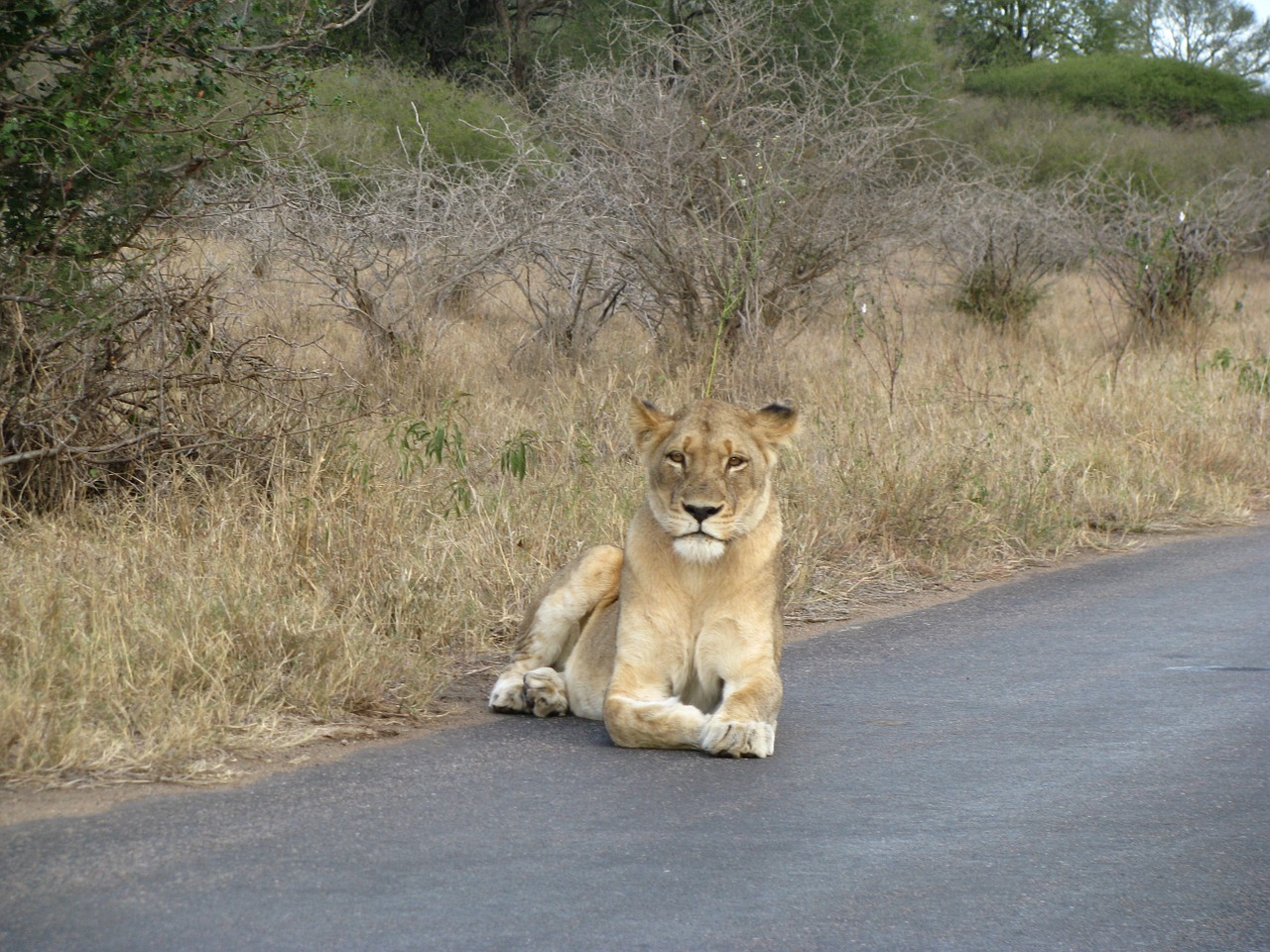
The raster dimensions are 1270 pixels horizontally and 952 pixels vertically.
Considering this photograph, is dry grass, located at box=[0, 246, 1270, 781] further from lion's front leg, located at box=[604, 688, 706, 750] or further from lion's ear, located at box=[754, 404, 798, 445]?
lion's ear, located at box=[754, 404, 798, 445]

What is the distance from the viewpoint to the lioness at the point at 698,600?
518 centimetres

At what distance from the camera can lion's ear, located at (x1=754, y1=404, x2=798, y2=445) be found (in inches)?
218

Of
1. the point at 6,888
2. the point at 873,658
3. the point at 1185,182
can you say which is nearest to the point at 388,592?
the point at 873,658

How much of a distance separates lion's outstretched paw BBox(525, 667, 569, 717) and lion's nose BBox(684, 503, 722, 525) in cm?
94

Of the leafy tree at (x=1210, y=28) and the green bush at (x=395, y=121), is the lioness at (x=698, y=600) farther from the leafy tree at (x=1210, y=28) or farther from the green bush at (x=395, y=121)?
the leafy tree at (x=1210, y=28)

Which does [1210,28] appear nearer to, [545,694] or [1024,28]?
[1024,28]

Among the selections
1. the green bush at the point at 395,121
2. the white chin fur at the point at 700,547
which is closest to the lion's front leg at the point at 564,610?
the white chin fur at the point at 700,547

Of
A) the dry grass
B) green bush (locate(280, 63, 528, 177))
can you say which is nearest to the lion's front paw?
the dry grass

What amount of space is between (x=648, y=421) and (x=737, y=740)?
115cm

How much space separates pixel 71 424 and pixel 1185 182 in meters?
27.7

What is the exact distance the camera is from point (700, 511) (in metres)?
5.22

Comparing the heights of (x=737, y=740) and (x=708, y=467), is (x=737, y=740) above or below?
below

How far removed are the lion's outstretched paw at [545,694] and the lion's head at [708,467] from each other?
2.53 ft

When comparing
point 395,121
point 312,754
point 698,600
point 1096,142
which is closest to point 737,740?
point 698,600
